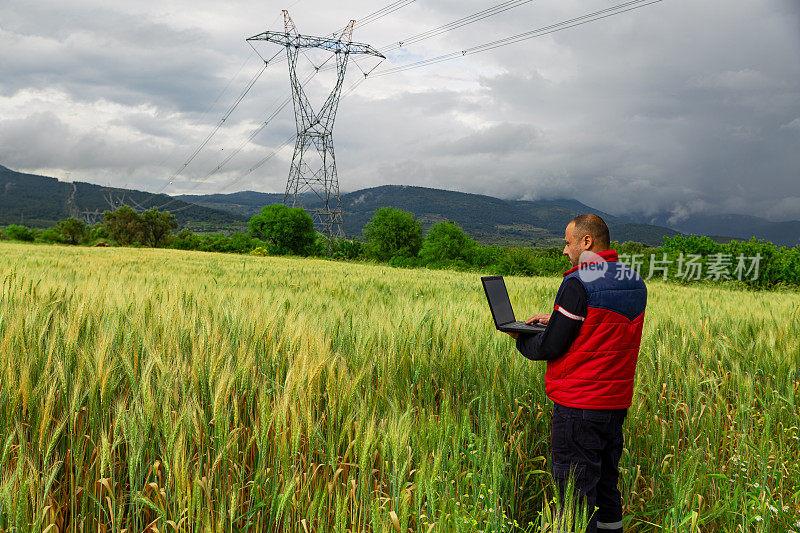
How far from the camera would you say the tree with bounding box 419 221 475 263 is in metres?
52.6

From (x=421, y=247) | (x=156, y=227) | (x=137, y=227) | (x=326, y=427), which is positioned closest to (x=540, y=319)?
(x=326, y=427)

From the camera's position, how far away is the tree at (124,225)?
77812mm

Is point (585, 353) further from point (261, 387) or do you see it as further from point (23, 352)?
point (23, 352)

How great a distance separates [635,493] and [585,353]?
0.89 meters

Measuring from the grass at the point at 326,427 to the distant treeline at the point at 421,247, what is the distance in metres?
7.70

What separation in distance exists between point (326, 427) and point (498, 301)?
97cm

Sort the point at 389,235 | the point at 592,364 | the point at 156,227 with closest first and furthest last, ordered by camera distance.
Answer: the point at 592,364 < the point at 389,235 < the point at 156,227

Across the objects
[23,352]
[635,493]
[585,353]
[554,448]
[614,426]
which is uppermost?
[585,353]

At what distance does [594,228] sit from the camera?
6.44 ft

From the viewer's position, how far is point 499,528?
1.34 m

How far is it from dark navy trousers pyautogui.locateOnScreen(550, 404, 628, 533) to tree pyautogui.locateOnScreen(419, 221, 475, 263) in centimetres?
5005

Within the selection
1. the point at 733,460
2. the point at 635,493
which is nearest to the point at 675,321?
the point at 733,460

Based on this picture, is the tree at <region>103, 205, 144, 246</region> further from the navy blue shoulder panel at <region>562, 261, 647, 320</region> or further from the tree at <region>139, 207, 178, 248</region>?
the navy blue shoulder panel at <region>562, 261, 647, 320</region>

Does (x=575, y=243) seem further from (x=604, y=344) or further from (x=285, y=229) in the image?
(x=285, y=229)
